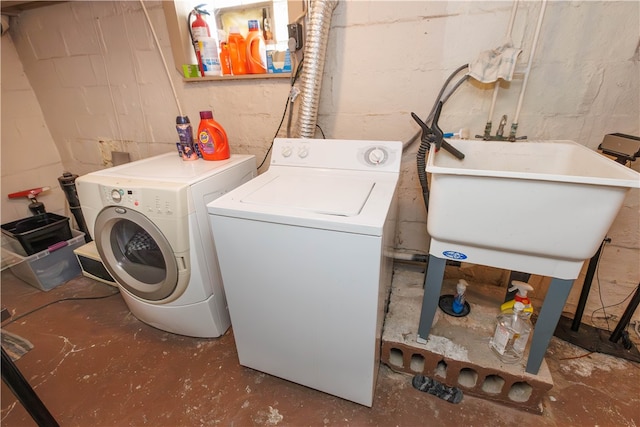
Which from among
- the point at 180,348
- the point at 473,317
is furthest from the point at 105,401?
the point at 473,317

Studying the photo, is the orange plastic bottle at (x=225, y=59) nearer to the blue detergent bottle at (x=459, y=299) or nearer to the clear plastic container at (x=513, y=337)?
the blue detergent bottle at (x=459, y=299)

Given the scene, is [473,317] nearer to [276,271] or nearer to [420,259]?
[420,259]

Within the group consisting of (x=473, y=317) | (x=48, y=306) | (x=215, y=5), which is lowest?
(x=48, y=306)

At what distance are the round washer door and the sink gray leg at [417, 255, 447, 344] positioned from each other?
1072 mm

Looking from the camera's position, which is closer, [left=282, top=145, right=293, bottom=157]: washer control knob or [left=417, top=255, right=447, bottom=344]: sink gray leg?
[left=417, top=255, right=447, bottom=344]: sink gray leg

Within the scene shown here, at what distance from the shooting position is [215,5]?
1634 millimetres

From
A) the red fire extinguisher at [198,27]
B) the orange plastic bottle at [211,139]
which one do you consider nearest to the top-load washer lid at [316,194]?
the orange plastic bottle at [211,139]

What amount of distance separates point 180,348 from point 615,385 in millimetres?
1992

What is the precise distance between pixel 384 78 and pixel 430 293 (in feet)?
3.33

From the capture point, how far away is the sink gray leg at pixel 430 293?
1.05 meters

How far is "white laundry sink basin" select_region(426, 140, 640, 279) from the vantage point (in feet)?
2.50

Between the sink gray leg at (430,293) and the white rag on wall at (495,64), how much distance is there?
2.66 ft

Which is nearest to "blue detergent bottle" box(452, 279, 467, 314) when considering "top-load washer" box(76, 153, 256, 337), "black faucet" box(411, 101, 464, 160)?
"black faucet" box(411, 101, 464, 160)

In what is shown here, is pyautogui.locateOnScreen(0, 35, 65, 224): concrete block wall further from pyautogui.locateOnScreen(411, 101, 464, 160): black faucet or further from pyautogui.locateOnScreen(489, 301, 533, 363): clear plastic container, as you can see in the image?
pyautogui.locateOnScreen(489, 301, 533, 363): clear plastic container
